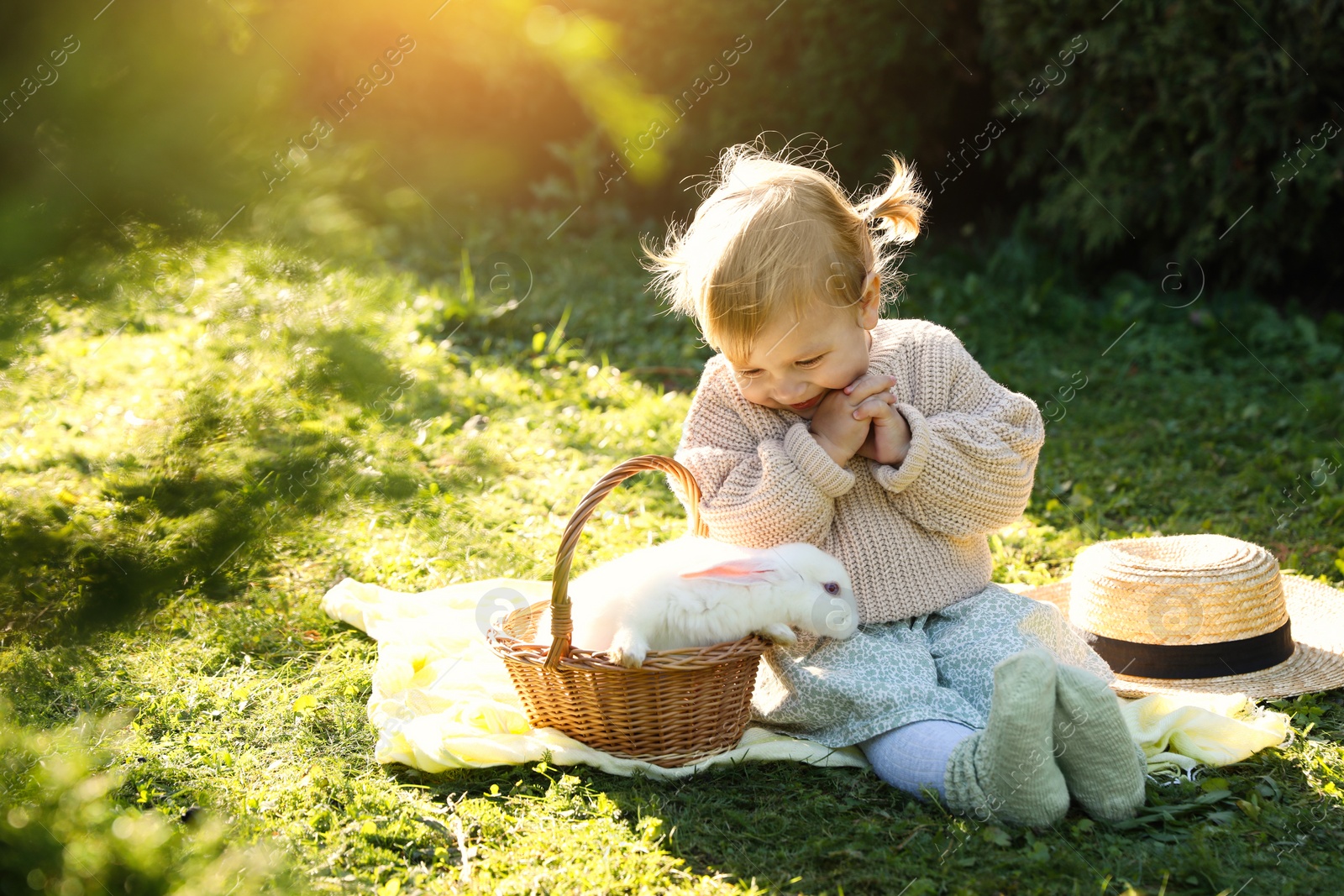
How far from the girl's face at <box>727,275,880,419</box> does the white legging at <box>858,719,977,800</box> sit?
79 centimetres

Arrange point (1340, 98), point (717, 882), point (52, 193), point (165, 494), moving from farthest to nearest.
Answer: point (1340, 98)
point (717, 882)
point (165, 494)
point (52, 193)

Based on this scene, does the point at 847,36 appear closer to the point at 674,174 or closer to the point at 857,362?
the point at 674,174

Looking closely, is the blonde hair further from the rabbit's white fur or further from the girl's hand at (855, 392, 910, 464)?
the rabbit's white fur

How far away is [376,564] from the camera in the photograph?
3727 mm

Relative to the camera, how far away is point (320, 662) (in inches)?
120

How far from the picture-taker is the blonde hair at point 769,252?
243 cm

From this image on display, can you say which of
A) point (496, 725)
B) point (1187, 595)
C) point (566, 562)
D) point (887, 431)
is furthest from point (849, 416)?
point (496, 725)

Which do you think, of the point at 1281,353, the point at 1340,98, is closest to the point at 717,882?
the point at 1281,353

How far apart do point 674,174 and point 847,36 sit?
158 centimetres

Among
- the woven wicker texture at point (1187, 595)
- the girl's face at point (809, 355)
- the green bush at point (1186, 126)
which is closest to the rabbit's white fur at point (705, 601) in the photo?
the girl's face at point (809, 355)

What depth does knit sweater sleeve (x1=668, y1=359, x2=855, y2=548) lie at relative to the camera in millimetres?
2572

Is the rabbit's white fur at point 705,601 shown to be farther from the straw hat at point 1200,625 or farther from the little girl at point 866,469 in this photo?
the straw hat at point 1200,625

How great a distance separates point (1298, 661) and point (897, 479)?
125cm

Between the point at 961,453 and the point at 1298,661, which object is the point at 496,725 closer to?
the point at 961,453
